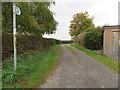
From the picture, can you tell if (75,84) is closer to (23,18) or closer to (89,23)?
(23,18)

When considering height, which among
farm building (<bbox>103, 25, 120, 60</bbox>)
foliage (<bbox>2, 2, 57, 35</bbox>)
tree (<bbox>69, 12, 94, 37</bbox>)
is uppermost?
tree (<bbox>69, 12, 94, 37</bbox>)

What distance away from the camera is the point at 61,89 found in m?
2.31

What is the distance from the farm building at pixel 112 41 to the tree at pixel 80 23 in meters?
19.4

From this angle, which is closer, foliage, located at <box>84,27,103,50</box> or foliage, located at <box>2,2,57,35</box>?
foliage, located at <box>2,2,57,35</box>

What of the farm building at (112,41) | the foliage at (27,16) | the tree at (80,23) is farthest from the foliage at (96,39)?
the tree at (80,23)

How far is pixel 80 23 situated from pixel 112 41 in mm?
21967

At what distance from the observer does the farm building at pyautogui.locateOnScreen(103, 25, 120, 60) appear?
582 cm

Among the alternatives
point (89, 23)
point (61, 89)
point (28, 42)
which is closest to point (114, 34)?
point (61, 89)

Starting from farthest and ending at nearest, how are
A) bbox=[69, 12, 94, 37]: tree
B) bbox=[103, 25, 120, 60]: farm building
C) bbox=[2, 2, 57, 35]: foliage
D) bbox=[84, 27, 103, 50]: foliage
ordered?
1. bbox=[69, 12, 94, 37]: tree
2. bbox=[84, 27, 103, 50]: foliage
3. bbox=[103, 25, 120, 60]: farm building
4. bbox=[2, 2, 57, 35]: foliage

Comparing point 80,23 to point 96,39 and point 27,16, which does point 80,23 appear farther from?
point 27,16

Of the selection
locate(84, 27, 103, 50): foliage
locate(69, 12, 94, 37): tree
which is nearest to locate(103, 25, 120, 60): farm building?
locate(84, 27, 103, 50): foliage

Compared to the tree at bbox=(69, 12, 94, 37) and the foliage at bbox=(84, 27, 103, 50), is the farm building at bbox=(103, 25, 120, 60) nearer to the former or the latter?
the foliage at bbox=(84, 27, 103, 50)

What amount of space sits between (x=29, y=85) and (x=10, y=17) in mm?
4567

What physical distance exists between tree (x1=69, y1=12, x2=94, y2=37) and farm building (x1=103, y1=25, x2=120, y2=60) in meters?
19.4
